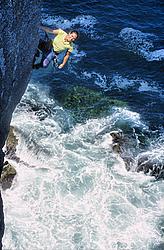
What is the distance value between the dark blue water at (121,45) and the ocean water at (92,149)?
0.22ft

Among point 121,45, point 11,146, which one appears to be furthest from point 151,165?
point 121,45

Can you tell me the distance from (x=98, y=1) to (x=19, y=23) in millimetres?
31489

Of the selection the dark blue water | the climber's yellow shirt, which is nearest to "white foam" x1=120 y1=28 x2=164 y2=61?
the dark blue water

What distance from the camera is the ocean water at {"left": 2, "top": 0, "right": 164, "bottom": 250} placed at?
18.8 metres

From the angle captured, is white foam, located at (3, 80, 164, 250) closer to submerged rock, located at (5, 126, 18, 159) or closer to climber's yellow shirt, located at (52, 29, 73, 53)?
submerged rock, located at (5, 126, 18, 159)

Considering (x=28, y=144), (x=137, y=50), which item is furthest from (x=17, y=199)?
(x=137, y=50)

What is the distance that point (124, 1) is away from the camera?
37.1 m

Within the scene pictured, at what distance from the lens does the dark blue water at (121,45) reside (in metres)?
27.8

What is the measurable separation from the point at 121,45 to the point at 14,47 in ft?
85.0

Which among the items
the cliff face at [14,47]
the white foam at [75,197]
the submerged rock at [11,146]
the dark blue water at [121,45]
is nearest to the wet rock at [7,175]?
the white foam at [75,197]

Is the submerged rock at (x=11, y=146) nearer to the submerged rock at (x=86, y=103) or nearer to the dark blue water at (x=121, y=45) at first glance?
the submerged rock at (x=86, y=103)

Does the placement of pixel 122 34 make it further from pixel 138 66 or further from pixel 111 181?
pixel 111 181

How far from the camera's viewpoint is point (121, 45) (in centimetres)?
3189

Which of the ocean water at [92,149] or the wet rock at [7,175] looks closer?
the ocean water at [92,149]
